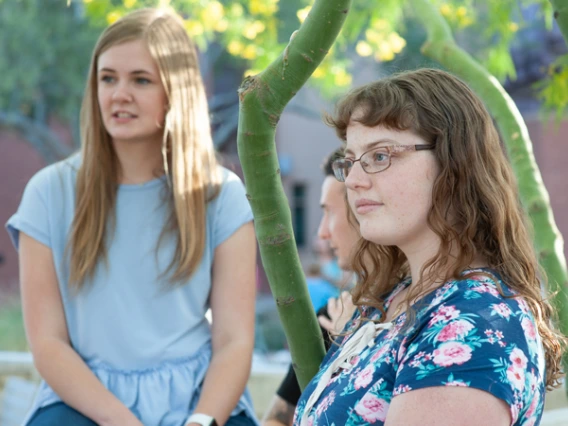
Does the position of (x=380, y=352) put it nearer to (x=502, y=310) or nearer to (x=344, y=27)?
(x=502, y=310)

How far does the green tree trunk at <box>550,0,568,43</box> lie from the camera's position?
5.77 ft

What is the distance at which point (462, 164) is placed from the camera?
5.22ft

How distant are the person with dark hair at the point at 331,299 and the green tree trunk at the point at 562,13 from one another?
78 centimetres

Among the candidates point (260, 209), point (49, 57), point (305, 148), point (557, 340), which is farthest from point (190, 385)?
point (305, 148)

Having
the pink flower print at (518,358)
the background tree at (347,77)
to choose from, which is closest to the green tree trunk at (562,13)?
the background tree at (347,77)

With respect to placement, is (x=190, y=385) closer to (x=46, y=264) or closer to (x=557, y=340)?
(x=46, y=264)

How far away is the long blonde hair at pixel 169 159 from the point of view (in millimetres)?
2568

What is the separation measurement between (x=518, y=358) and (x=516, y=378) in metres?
A: 0.04

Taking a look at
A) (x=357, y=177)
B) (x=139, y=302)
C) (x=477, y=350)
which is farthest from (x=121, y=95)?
(x=477, y=350)

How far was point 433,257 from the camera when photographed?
163 cm

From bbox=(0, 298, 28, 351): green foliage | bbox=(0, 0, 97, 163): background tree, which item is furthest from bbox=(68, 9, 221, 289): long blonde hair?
bbox=(0, 0, 97, 163): background tree

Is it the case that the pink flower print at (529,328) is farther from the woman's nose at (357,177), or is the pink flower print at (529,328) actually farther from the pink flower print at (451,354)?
the woman's nose at (357,177)

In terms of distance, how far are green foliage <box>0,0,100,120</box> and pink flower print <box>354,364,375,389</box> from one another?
53.7 feet

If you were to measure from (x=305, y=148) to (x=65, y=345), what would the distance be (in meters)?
21.7
